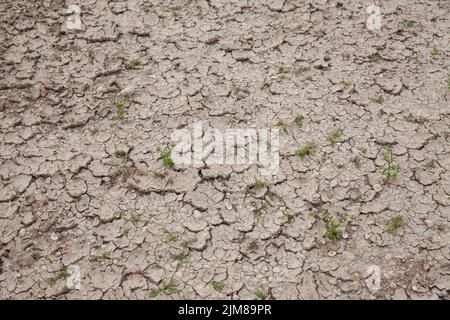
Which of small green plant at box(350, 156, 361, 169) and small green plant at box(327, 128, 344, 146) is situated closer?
small green plant at box(350, 156, 361, 169)

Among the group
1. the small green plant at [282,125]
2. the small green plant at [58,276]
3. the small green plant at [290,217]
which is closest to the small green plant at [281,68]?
the small green plant at [282,125]

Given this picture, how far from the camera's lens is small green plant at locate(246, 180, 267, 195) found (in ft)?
8.48

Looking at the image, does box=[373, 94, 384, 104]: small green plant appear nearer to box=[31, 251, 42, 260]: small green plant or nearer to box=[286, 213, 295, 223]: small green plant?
box=[286, 213, 295, 223]: small green plant

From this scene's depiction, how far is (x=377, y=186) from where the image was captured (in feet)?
8.42

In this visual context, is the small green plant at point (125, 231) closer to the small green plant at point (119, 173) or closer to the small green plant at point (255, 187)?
the small green plant at point (119, 173)

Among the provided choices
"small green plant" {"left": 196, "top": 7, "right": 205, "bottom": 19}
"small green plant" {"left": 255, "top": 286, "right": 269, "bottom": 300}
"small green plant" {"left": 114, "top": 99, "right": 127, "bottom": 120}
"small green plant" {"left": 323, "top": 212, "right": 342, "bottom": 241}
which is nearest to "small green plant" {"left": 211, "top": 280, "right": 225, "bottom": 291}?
"small green plant" {"left": 255, "top": 286, "right": 269, "bottom": 300}

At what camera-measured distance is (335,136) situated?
109 inches

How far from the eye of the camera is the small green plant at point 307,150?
271 centimetres

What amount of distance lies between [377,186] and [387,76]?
3.33 ft

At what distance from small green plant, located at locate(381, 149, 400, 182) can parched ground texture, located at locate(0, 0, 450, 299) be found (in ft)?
0.03
